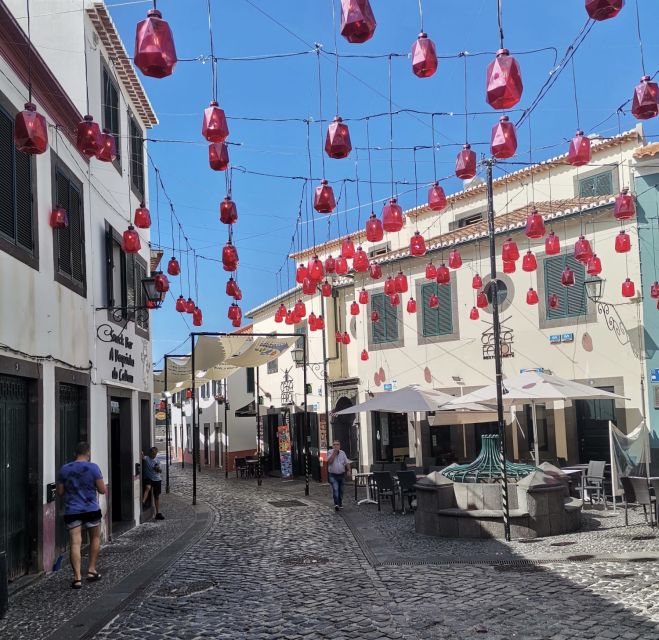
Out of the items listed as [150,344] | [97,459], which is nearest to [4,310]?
[97,459]

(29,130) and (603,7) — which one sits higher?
(603,7)

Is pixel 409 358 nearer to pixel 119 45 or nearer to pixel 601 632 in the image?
pixel 119 45

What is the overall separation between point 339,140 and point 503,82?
6.95ft

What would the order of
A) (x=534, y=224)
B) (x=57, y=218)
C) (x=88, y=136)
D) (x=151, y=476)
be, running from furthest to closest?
(x=151, y=476) < (x=534, y=224) < (x=57, y=218) < (x=88, y=136)

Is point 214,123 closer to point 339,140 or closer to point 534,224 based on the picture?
point 339,140

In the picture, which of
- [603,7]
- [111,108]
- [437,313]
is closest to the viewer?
[603,7]

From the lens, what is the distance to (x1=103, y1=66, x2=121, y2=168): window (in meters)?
14.8

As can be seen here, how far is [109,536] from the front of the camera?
44.2ft

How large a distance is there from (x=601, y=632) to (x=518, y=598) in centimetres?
144

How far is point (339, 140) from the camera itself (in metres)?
8.16

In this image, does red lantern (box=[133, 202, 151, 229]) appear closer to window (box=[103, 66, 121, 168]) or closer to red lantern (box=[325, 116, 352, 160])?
window (box=[103, 66, 121, 168])

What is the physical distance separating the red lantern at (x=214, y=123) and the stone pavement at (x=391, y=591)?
4.77 m

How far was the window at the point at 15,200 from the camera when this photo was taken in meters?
9.51

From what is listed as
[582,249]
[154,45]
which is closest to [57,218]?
[154,45]
